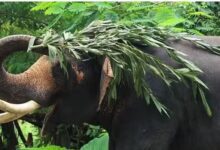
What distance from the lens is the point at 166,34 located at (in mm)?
3756

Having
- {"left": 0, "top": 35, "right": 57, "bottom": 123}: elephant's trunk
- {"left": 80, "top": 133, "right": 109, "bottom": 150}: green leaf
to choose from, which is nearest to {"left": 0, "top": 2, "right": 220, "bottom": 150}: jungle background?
{"left": 80, "top": 133, "right": 109, "bottom": 150}: green leaf

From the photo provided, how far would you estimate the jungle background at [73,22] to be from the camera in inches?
203

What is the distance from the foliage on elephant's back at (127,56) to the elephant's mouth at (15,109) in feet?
0.90

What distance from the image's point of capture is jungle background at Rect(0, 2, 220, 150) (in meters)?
5.17

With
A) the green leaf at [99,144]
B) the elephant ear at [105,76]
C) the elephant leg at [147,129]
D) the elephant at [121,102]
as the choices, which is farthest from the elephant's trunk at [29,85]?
the green leaf at [99,144]

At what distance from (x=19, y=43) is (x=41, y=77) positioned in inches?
8.7

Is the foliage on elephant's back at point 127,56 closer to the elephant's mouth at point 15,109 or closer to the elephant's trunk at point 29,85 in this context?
the elephant's trunk at point 29,85

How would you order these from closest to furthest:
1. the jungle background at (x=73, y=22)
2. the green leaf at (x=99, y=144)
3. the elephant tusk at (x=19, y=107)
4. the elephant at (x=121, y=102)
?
the elephant tusk at (x=19, y=107)
the elephant at (x=121, y=102)
the green leaf at (x=99, y=144)
the jungle background at (x=73, y=22)

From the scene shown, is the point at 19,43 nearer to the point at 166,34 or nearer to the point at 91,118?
the point at 91,118

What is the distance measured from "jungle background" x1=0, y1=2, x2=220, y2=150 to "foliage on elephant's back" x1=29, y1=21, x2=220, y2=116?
3.55 ft

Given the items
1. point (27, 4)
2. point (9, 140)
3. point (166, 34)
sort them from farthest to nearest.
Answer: point (9, 140) < point (27, 4) < point (166, 34)

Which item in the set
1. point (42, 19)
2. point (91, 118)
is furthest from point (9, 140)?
point (91, 118)

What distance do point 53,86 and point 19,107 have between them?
8.5 inches

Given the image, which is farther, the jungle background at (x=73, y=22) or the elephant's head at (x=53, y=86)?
the jungle background at (x=73, y=22)
